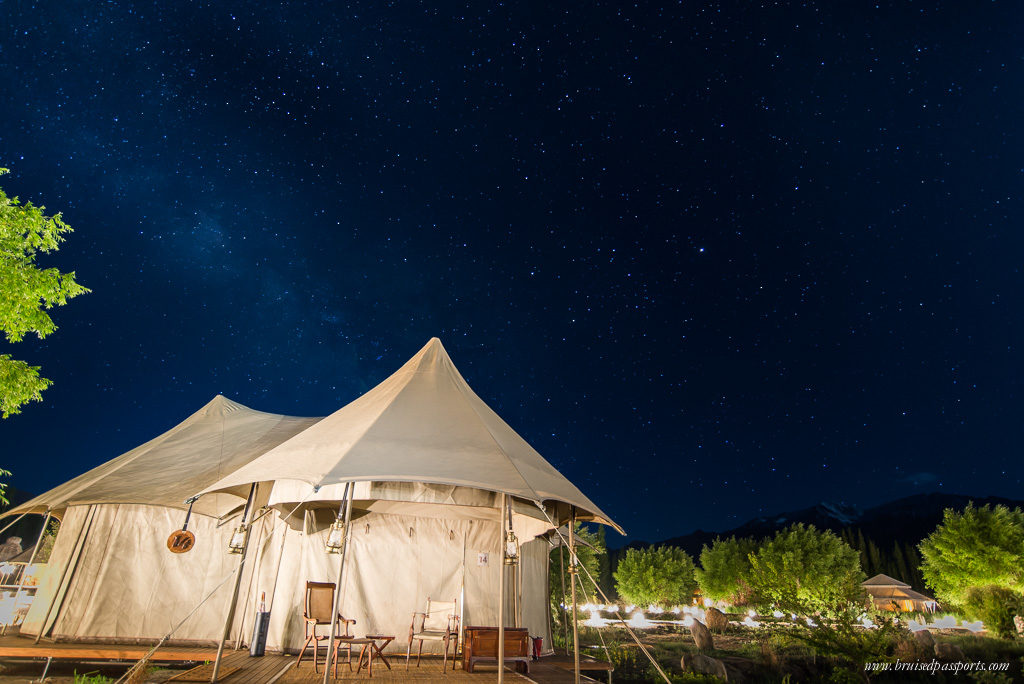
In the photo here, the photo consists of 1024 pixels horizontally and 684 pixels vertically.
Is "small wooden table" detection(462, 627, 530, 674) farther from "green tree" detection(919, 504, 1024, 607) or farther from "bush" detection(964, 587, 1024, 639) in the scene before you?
"green tree" detection(919, 504, 1024, 607)

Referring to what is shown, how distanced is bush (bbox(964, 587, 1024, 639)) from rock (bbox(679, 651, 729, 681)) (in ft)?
57.3

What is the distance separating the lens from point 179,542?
10.7 metres

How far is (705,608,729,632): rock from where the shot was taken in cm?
2909

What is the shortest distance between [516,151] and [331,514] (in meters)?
16.9

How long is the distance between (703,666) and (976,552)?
70.6 feet

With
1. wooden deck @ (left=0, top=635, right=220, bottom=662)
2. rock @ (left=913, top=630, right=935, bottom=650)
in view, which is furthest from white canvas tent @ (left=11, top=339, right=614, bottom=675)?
rock @ (left=913, top=630, right=935, bottom=650)

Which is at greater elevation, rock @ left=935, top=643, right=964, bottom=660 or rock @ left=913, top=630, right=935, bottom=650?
rock @ left=913, top=630, right=935, bottom=650

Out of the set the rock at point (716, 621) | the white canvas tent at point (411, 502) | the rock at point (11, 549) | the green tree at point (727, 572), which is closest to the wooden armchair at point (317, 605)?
the white canvas tent at point (411, 502)

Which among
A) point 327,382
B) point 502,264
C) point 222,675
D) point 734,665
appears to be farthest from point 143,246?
point 734,665

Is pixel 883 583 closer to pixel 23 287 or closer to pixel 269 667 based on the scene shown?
Answer: pixel 269 667

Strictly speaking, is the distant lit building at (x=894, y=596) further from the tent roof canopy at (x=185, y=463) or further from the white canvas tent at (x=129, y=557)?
the white canvas tent at (x=129, y=557)

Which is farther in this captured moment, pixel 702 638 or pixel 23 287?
pixel 702 638

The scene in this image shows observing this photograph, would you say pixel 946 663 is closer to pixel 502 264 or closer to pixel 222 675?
pixel 222 675

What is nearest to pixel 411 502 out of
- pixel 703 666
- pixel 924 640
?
pixel 703 666
